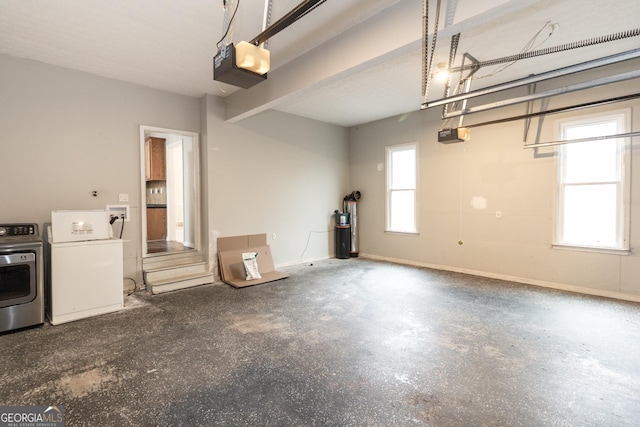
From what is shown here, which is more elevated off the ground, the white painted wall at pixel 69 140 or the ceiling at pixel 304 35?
the ceiling at pixel 304 35

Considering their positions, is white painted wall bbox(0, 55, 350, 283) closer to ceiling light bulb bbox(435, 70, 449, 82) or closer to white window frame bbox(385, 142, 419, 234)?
white window frame bbox(385, 142, 419, 234)

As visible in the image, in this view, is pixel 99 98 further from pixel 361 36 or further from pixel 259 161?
pixel 361 36

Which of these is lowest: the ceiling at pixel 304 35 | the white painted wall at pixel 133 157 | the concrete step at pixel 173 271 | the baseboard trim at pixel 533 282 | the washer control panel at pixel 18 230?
the baseboard trim at pixel 533 282

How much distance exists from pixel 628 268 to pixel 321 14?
479 cm

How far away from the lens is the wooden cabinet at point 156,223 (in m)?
6.61

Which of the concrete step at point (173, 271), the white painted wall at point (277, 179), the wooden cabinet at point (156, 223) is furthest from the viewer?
the wooden cabinet at point (156, 223)

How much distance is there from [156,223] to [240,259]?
2.84m

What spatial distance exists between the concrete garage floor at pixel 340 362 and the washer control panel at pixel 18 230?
114cm

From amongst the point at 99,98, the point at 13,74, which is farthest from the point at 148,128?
the point at 13,74

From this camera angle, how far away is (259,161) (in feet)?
18.2

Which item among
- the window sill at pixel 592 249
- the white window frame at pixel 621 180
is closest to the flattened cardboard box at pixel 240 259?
the window sill at pixel 592 249

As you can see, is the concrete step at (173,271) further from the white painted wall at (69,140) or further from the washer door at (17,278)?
the washer door at (17,278)

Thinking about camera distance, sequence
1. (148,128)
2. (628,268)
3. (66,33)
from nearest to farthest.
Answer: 1. (66,33)
2. (628,268)
3. (148,128)

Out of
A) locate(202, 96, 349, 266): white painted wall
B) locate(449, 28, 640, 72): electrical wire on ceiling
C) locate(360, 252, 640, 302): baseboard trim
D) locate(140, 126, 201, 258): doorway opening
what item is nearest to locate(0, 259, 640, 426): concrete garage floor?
locate(360, 252, 640, 302): baseboard trim
